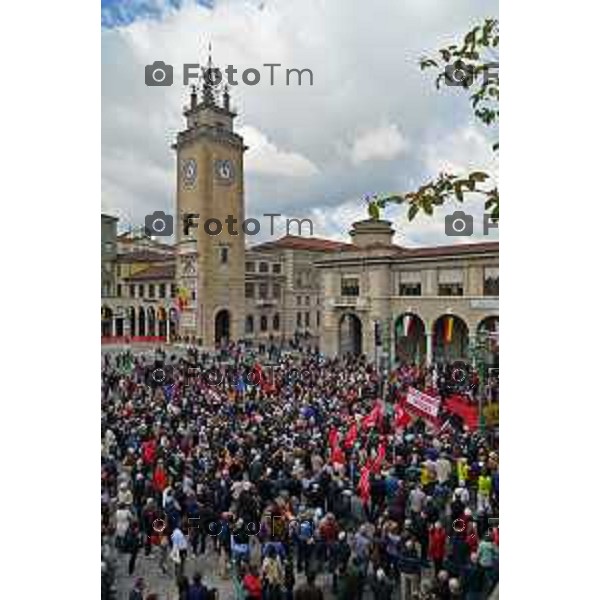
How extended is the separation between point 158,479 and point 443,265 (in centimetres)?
811

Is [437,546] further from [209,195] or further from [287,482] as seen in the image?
[209,195]

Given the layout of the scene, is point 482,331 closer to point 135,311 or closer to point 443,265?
point 443,265

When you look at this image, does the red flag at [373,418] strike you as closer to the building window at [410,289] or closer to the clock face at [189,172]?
the clock face at [189,172]

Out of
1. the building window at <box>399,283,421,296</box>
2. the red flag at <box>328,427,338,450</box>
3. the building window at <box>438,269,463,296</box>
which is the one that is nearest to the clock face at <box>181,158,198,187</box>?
the red flag at <box>328,427,338,450</box>

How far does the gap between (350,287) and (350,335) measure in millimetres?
1820

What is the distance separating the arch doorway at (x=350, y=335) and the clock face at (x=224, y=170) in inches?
200

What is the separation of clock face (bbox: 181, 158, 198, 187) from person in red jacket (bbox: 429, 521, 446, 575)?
5476 mm

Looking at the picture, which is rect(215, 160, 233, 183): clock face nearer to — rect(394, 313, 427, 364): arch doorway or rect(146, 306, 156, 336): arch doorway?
rect(146, 306, 156, 336): arch doorway

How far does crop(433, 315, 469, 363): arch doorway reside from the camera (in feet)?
47.3

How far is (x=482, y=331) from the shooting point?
1259 cm

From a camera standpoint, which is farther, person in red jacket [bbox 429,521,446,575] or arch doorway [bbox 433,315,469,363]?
arch doorway [bbox 433,315,469,363]

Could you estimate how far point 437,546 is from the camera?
7.97m

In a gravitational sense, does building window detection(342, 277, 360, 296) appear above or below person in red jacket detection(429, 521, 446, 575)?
above
